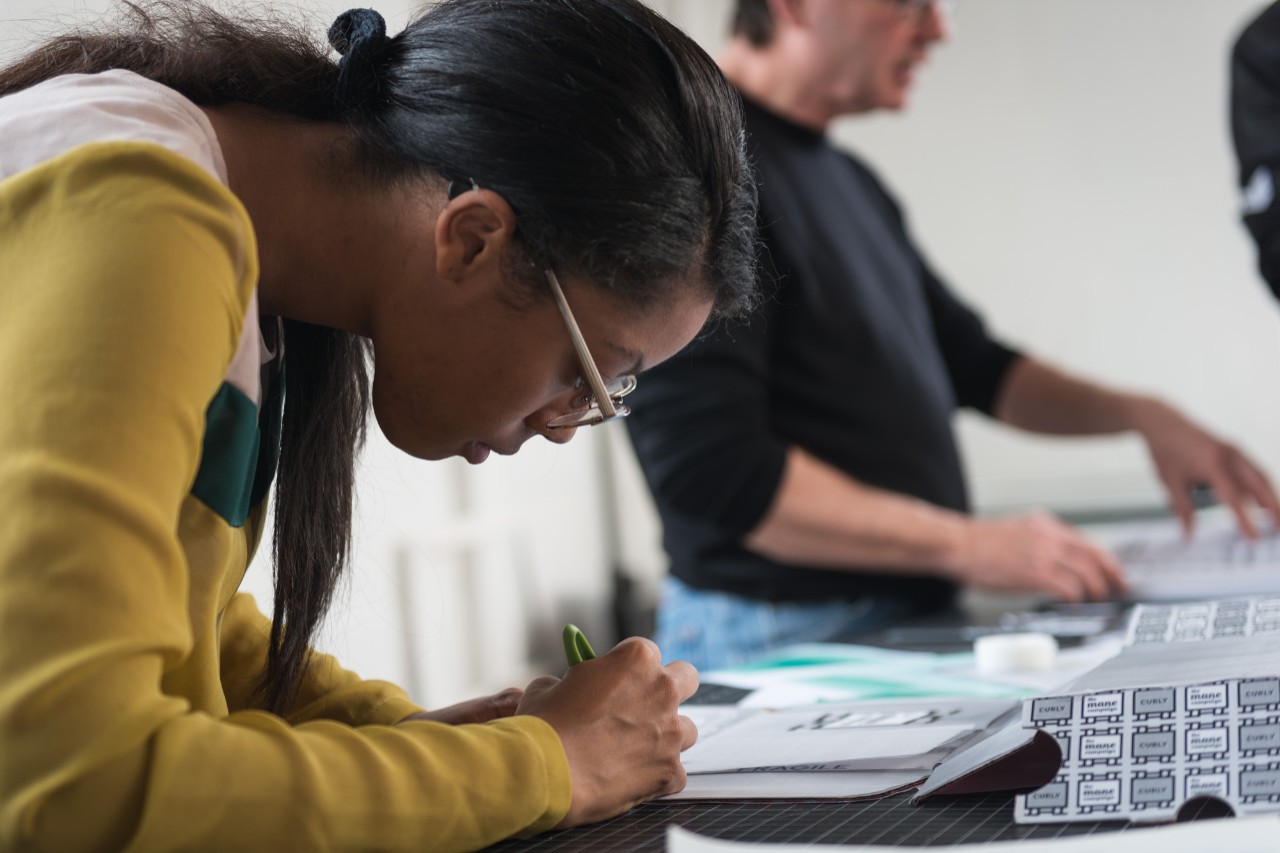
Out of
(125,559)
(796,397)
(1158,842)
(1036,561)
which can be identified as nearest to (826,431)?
(796,397)

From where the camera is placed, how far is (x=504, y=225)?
0.85 m

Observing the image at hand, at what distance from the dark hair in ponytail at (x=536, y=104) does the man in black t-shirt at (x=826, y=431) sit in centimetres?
79

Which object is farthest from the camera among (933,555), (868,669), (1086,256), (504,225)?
(1086,256)

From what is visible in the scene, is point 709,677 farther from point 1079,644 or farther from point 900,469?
point 900,469

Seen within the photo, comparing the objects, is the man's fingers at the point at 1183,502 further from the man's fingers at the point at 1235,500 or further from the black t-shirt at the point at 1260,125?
the black t-shirt at the point at 1260,125

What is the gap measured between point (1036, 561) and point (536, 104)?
1.14 meters

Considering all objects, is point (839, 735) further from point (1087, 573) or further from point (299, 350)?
point (1087, 573)

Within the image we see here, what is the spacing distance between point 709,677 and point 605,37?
70 cm

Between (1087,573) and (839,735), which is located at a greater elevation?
(839,735)

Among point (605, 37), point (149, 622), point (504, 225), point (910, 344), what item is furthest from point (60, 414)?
point (910, 344)

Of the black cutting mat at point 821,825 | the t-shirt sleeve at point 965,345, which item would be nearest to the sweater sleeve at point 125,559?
the black cutting mat at point 821,825

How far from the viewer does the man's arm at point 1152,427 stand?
6.42ft

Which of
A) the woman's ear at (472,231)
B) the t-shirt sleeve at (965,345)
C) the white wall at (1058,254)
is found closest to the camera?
the woman's ear at (472,231)

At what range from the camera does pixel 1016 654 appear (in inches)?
50.1
